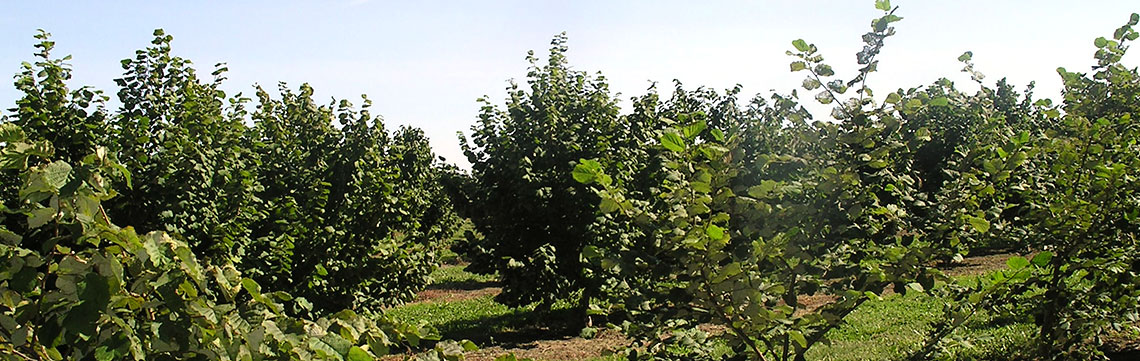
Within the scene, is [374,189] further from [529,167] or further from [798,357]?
[798,357]

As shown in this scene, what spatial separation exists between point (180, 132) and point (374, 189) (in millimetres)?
2840

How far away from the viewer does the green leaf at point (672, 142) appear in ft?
8.36

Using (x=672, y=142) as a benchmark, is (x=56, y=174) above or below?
below

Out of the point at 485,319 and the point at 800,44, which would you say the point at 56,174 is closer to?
the point at 800,44

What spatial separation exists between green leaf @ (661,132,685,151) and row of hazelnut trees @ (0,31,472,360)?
89cm

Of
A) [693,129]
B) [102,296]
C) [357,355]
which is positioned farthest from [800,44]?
[102,296]

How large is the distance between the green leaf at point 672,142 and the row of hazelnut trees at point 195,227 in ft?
2.92

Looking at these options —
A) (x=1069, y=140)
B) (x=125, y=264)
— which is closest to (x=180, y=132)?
(x=125, y=264)

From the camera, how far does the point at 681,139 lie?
2574 mm

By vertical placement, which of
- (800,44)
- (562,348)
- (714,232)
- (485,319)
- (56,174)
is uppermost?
(800,44)

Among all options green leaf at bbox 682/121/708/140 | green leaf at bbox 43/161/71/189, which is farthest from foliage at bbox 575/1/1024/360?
green leaf at bbox 43/161/71/189

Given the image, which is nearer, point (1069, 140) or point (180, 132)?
point (1069, 140)

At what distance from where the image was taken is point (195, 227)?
7.10 m

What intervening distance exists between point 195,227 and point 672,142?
5688 millimetres
